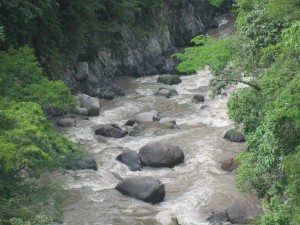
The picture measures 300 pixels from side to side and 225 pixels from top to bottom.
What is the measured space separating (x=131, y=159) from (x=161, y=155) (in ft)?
4.56

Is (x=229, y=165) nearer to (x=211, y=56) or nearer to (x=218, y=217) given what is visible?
(x=218, y=217)

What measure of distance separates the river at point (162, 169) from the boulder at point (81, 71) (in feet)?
7.90

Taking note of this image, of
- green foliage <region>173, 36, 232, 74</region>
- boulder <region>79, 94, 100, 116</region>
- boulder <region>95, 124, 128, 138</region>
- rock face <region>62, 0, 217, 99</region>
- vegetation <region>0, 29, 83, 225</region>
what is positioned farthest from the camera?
rock face <region>62, 0, 217, 99</region>

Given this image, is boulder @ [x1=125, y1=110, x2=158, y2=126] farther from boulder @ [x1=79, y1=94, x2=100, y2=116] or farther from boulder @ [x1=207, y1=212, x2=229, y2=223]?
boulder @ [x1=207, y1=212, x2=229, y2=223]

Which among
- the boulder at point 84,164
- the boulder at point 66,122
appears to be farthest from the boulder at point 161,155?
the boulder at point 66,122

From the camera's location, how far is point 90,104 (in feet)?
90.5

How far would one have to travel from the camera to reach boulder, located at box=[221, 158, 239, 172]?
20406mm

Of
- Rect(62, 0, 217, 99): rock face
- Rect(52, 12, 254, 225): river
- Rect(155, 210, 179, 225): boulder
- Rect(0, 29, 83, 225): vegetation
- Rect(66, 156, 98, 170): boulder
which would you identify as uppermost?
Rect(0, 29, 83, 225): vegetation

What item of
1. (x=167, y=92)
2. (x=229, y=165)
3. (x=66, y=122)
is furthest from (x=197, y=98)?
(x=229, y=165)

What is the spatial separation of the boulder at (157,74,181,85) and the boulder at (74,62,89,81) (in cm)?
559

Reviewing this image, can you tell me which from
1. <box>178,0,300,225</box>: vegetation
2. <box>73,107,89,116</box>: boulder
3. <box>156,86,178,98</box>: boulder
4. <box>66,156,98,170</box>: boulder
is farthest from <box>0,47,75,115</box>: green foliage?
<box>156,86,178,98</box>: boulder

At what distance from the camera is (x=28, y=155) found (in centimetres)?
1241

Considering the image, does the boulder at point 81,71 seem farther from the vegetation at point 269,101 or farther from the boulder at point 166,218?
the boulder at point 166,218

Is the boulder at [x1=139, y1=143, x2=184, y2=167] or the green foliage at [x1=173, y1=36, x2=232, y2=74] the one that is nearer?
the green foliage at [x1=173, y1=36, x2=232, y2=74]
